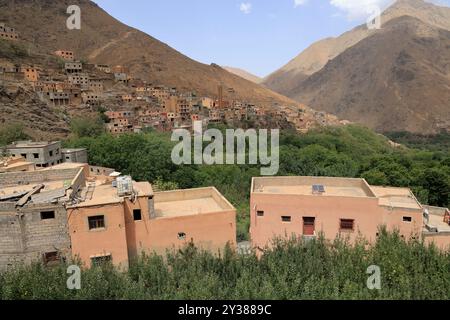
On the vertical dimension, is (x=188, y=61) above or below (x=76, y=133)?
above

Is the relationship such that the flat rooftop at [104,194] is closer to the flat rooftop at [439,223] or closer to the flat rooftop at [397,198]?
the flat rooftop at [397,198]

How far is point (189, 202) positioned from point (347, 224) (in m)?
6.51

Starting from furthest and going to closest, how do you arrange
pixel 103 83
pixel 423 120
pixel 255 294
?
pixel 423 120 → pixel 103 83 → pixel 255 294

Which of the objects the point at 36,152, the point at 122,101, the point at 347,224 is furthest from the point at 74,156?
the point at 122,101

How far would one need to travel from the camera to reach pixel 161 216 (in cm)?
1271

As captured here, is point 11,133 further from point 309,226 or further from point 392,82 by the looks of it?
point 392,82

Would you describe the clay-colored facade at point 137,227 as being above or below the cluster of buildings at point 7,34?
below

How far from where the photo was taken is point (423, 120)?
298ft

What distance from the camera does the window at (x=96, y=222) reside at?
10.5 m

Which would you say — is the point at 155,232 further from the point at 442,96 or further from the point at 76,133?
the point at 442,96

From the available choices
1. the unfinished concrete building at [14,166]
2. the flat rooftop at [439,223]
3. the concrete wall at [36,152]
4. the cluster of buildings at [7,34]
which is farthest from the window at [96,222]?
the cluster of buildings at [7,34]

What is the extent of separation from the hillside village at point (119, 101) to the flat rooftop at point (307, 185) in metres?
35.1
